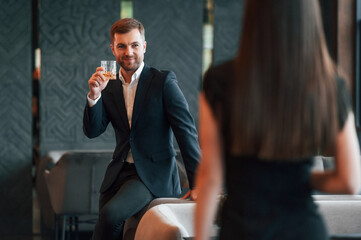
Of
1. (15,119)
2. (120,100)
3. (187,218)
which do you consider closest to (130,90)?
(120,100)

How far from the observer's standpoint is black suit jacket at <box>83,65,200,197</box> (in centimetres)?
265

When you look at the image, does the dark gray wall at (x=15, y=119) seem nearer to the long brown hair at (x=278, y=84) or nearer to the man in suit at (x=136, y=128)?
the man in suit at (x=136, y=128)

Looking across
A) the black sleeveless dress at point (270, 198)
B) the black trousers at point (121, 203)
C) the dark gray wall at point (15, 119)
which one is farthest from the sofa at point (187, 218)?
the dark gray wall at point (15, 119)

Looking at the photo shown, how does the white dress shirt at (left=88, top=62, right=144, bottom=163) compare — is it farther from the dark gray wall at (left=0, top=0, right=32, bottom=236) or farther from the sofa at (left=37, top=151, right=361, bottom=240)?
the dark gray wall at (left=0, top=0, right=32, bottom=236)

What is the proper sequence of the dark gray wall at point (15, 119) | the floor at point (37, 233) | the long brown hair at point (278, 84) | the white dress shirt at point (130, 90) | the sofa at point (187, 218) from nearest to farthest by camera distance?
1. the long brown hair at point (278, 84)
2. the sofa at point (187, 218)
3. the white dress shirt at point (130, 90)
4. the floor at point (37, 233)
5. the dark gray wall at point (15, 119)

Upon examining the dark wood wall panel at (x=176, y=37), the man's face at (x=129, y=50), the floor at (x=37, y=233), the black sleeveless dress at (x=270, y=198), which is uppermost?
the dark wood wall panel at (x=176, y=37)

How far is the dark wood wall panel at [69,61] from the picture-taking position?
5074 mm

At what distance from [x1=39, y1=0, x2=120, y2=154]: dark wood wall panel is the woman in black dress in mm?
4077

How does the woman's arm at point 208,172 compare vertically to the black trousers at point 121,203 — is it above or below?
above

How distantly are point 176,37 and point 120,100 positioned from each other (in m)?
2.51

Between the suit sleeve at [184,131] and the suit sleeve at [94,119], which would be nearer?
the suit sleeve at [184,131]

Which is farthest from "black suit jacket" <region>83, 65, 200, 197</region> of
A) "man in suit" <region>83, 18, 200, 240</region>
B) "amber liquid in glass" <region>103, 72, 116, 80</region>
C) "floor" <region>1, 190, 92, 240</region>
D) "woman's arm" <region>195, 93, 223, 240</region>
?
"floor" <region>1, 190, 92, 240</region>

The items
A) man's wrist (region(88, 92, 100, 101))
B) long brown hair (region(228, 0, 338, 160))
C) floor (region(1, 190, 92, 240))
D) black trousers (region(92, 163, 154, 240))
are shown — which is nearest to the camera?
long brown hair (region(228, 0, 338, 160))

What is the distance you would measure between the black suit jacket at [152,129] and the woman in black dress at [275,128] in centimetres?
149
